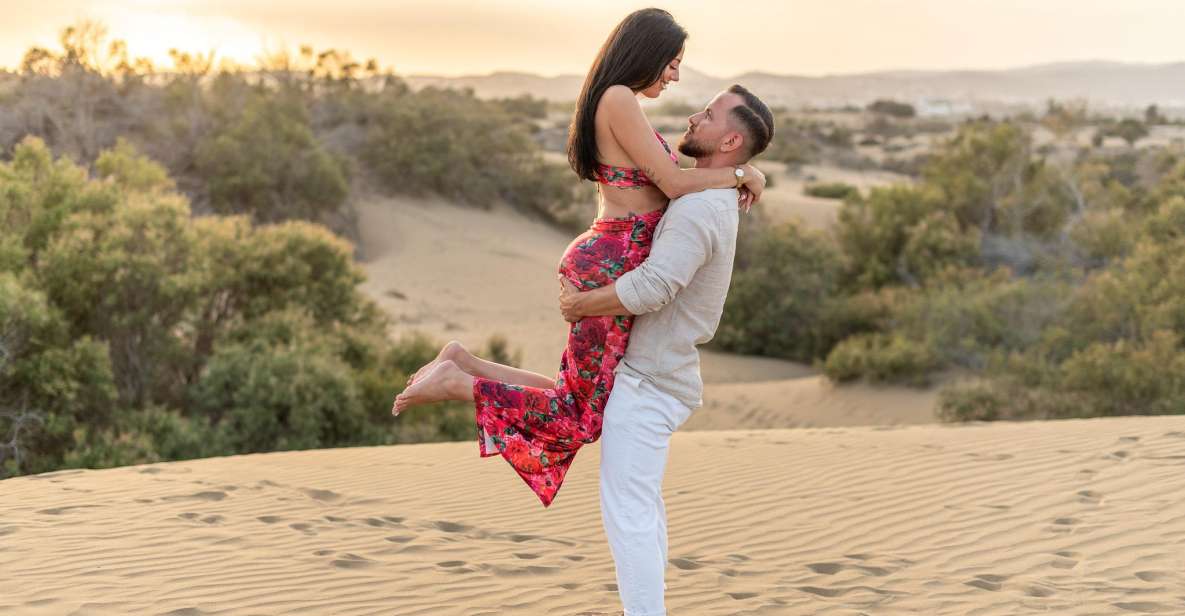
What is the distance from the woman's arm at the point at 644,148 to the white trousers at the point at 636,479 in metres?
0.70

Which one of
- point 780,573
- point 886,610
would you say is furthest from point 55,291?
point 886,610

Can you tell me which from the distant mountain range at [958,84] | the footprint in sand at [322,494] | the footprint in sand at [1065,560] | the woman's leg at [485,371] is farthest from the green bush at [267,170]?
the distant mountain range at [958,84]

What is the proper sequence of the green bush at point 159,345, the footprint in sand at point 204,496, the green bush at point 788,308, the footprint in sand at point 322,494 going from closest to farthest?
the footprint in sand at point 204,496 < the footprint in sand at point 322,494 < the green bush at point 159,345 < the green bush at point 788,308

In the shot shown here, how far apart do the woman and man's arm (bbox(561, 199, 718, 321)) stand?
0.29ft

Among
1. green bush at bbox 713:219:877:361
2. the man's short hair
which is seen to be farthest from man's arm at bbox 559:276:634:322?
green bush at bbox 713:219:877:361

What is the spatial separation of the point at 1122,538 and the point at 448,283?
60.6 feet

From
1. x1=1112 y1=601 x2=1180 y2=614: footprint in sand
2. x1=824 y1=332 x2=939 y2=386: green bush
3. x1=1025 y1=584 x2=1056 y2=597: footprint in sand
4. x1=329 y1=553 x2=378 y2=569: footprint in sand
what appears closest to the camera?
x1=1112 y1=601 x2=1180 y2=614: footprint in sand

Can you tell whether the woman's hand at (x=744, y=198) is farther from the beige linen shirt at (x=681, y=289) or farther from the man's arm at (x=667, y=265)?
the man's arm at (x=667, y=265)

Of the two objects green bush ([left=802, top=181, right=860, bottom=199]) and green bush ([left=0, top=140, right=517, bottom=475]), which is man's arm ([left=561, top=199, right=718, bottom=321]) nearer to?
green bush ([left=0, top=140, right=517, bottom=475])

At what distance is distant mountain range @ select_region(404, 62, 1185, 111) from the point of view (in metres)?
138

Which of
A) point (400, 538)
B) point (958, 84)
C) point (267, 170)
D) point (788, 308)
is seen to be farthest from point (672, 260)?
point (958, 84)

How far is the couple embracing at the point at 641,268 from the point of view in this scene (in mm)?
3989

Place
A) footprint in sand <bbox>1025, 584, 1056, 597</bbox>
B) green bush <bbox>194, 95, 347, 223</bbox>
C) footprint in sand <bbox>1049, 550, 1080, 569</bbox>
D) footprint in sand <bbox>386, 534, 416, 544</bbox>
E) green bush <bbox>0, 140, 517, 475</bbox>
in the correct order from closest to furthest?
footprint in sand <bbox>1025, 584, 1056, 597</bbox>, footprint in sand <bbox>1049, 550, 1080, 569</bbox>, footprint in sand <bbox>386, 534, 416, 544</bbox>, green bush <bbox>0, 140, 517, 475</bbox>, green bush <bbox>194, 95, 347, 223</bbox>

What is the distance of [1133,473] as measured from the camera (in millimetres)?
7984
